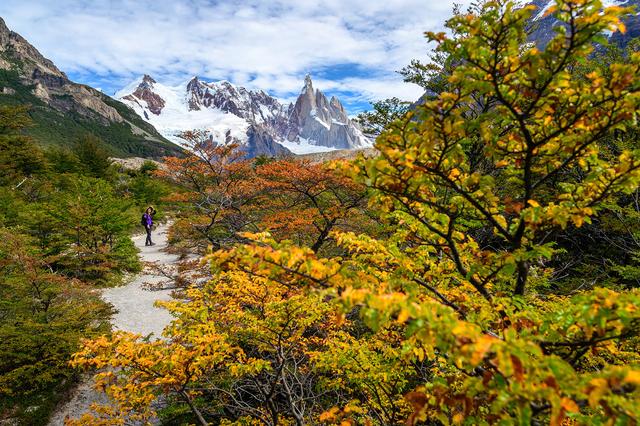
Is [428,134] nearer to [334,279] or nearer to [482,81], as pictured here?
[482,81]

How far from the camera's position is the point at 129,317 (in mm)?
13477

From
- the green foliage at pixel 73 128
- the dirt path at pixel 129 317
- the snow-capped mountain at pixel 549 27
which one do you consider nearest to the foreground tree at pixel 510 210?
the snow-capped mountain at pixel 549 27

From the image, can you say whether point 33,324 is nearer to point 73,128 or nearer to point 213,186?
point 213,186

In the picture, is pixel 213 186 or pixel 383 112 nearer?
pixel 383 112

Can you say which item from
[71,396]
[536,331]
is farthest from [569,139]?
[71,396]

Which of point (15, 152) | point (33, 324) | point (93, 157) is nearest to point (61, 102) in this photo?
point (93, 157)

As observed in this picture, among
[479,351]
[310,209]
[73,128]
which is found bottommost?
[310,209]

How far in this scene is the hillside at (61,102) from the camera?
127 meters

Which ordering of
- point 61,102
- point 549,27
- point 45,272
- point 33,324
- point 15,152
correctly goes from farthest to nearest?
point 61,102 < point 549,27 < point 15,152 < point 45,272 < point 33,324

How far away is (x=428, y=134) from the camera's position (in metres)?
2.63

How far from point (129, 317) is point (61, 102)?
584 ft

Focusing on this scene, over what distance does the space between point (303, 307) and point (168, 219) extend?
38.2m

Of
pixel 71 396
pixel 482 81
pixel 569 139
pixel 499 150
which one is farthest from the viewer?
pixel 71 396

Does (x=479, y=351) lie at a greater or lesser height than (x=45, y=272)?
greater
